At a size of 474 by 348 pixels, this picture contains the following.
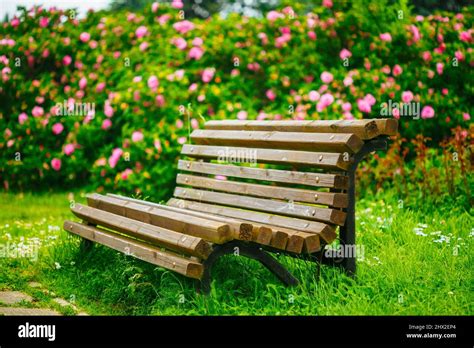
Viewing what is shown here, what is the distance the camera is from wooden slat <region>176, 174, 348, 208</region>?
3818mm

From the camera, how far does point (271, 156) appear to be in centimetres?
430

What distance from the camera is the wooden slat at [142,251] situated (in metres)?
3.51

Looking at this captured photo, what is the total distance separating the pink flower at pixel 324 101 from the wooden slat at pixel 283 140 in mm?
2090

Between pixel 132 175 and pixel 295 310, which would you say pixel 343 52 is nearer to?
pixel 132 175

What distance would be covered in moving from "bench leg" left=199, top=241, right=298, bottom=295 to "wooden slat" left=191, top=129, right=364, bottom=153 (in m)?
0.74

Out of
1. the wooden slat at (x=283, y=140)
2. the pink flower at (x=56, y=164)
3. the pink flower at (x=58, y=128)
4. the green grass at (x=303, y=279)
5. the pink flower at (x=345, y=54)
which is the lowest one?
the green grass at (x=303, y=279)

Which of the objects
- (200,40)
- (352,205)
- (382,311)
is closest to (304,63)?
(200,40)

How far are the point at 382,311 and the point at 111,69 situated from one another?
5.65 metres

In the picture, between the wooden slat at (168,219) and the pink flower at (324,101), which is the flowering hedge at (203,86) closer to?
the pink flower at (324,101)

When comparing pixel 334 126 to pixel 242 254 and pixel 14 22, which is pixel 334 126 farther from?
pixel 14 22

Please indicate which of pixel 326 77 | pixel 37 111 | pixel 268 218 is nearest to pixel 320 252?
pixel 268 218

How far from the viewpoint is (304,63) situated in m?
7.48

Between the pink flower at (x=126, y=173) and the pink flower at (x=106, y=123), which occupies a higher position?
the pink flower at (x=106, y=123)

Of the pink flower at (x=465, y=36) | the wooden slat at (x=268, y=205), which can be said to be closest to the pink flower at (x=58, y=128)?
the wooden slat at (x=268, y=205)
